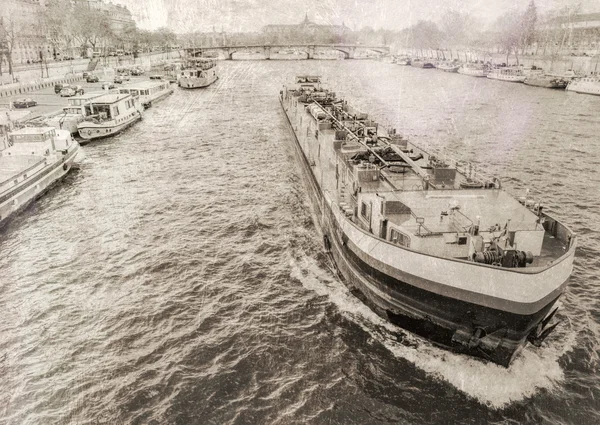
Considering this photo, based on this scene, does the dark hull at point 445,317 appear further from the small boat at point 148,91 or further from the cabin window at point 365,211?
the small boat at point 148,91

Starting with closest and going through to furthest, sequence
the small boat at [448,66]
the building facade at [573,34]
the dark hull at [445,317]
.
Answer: the dark hull at [445,317]
the building facade at [573,34]
the small boat at [448,66]

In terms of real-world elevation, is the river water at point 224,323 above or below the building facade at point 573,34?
below

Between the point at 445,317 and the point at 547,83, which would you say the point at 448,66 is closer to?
the point at 547,83

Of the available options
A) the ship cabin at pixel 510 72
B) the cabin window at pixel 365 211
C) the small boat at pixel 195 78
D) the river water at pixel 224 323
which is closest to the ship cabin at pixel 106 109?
the river water at pixel 224 323

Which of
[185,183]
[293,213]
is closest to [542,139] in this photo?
[293,213]

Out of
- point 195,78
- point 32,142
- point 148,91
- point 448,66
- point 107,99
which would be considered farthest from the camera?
point 448,66

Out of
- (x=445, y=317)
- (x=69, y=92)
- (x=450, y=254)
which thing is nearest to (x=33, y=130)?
(x=450, y=254)
